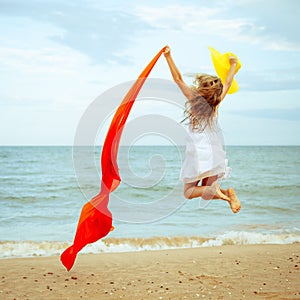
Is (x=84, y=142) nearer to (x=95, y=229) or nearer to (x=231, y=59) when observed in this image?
(x=95, y=229)

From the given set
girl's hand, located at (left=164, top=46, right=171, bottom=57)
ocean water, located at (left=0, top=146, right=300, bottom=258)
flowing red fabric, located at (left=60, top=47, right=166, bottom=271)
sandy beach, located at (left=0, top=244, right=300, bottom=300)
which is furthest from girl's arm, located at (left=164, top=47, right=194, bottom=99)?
ocean water, located at (left=0, top=146, right=300, bottom=258)

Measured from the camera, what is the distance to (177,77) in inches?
183

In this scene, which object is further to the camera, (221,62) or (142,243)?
(142,243)

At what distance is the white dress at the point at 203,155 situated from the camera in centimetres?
453

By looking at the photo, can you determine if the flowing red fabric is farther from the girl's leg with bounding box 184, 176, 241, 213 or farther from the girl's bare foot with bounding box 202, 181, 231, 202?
the girl's bare foot with bounding box 202, 181, 231, 202

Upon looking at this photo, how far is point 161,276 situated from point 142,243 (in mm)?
2596

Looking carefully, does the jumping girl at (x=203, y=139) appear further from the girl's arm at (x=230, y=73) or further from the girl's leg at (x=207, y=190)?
the girl's arm at (x=230, y=73)

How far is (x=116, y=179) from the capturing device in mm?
4773

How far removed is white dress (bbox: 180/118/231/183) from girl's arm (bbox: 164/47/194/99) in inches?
13.0

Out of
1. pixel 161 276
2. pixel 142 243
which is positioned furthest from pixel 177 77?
pixel 142 243

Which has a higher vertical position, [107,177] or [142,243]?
[107,177]

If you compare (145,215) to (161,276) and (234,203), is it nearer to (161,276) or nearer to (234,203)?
(161,276)

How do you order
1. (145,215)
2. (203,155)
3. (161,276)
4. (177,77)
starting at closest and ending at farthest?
1. (203,155)
2. (177,77)
3. (161,276)
4. (145,215)

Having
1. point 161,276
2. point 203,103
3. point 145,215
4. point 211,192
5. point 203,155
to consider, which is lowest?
point 145,215
